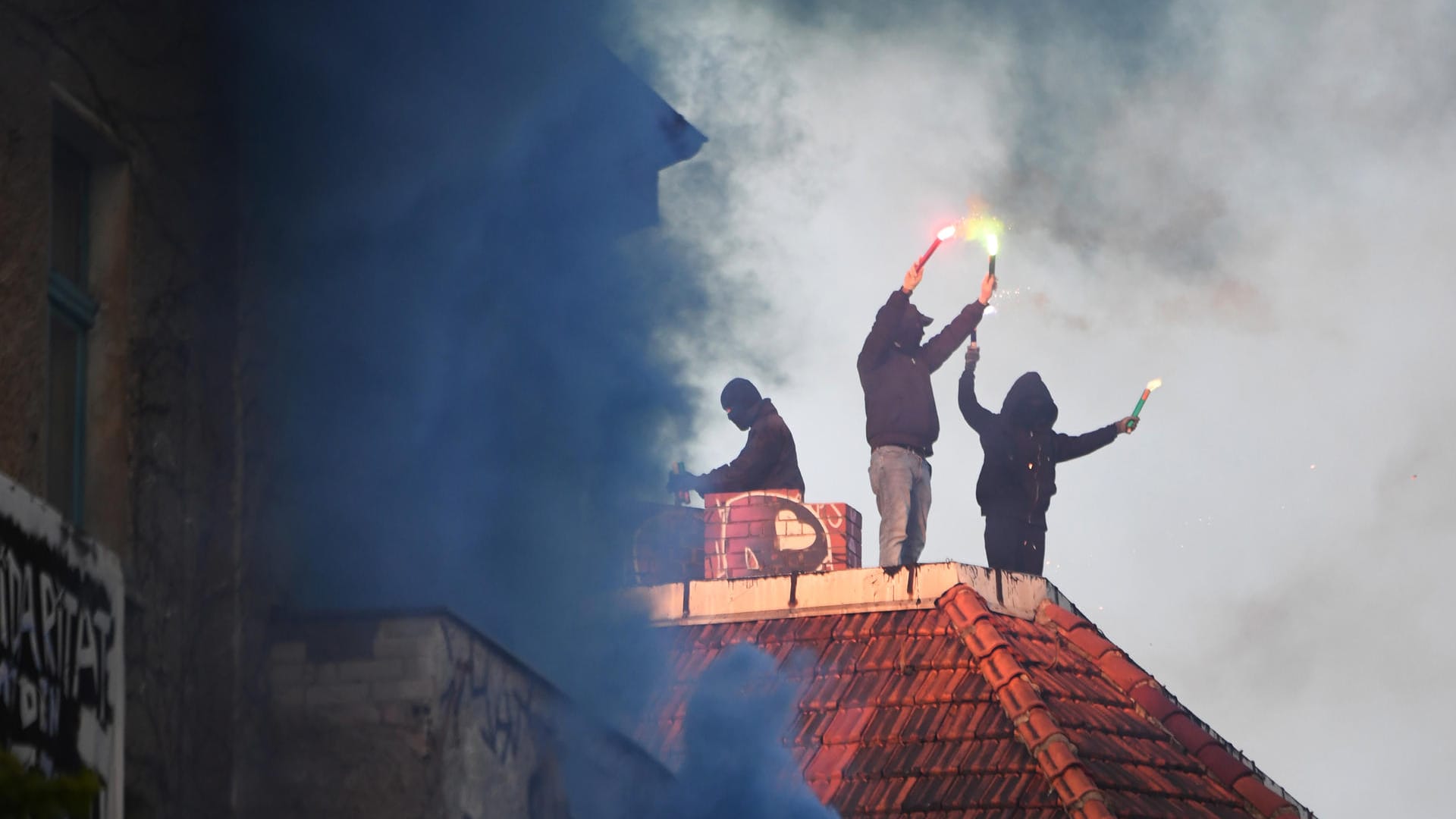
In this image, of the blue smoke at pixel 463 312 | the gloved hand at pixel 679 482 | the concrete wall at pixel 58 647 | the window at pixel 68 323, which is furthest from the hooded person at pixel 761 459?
the concrete wall at pixel 58 647

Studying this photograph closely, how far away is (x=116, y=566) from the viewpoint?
19.4ft

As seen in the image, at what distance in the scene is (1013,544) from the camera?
1531 centimetres

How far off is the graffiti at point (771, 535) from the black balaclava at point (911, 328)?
145 cm

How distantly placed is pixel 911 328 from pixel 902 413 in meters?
0.69

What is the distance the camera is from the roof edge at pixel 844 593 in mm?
14547

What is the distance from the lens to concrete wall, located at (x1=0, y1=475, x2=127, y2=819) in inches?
197

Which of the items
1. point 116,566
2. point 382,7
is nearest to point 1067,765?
point 382,7

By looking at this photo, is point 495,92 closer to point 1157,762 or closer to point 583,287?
point 583,287

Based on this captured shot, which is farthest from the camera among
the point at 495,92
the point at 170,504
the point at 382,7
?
the point at 495,92

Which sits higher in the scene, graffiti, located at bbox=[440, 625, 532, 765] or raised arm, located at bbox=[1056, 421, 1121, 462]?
raised arm, located at bbox=[1056, 421, 1121, 462]

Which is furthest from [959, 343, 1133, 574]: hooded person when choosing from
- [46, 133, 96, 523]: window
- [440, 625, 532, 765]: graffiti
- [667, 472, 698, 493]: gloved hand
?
[46, 133, 96, 523]: window

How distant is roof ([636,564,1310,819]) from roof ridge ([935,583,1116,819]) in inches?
0.4

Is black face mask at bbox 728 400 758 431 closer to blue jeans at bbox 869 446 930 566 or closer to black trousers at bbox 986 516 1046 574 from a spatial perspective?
blue jeans at bbox 869 446 930 566

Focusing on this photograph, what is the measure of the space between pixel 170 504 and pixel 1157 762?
7.79 meters
